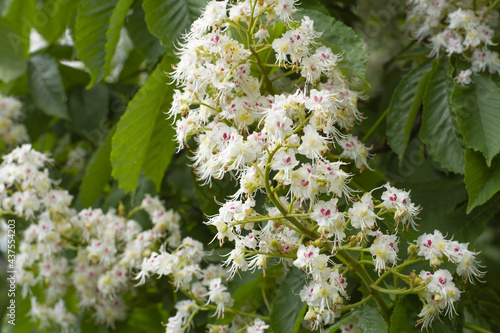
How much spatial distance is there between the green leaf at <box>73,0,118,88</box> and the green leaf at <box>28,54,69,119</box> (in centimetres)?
55

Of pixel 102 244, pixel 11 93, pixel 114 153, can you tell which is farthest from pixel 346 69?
pixel 11 93

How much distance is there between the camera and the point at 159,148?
1597 mm

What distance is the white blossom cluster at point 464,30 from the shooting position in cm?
153

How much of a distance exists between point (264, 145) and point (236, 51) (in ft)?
0.72

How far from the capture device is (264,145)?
959mm

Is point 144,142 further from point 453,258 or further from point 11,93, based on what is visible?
point 11,93

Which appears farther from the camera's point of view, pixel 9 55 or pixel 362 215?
pixel 9 55

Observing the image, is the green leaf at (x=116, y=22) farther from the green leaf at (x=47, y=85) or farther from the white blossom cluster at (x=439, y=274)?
the white blossom cluster at (x=439, y=274)

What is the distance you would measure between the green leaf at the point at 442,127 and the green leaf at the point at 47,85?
146 centimetres

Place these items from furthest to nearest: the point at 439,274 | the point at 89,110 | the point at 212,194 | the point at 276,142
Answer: the point at 89,110 → the point at 212,194 → the point at 439,274 → the point at 276,142

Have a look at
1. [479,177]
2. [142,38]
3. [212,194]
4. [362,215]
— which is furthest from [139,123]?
[479,177]

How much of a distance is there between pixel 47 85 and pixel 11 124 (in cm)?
38

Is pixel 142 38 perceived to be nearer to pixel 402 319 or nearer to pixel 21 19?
pixel 21 19

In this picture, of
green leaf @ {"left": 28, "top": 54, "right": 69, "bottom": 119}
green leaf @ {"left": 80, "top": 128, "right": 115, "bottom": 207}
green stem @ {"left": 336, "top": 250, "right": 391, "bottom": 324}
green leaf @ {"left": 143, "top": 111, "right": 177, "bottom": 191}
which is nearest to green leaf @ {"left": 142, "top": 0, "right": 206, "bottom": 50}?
green leaf @ {"left": 143, "top": 111, "right": 177, "bottom": 191}
